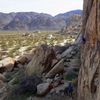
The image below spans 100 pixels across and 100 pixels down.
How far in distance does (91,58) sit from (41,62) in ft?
25.0

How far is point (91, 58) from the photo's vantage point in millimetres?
10352

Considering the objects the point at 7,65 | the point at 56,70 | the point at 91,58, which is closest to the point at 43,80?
the point at 56,70

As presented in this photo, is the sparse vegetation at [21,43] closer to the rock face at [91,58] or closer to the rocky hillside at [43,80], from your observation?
the rocky hillside at [43,80]

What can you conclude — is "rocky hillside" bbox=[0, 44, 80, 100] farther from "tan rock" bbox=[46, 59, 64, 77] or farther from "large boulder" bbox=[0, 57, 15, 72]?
"large boulder" bbox=[0, 57, 15, 72]

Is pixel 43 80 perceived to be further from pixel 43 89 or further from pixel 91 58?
pixel 91 58

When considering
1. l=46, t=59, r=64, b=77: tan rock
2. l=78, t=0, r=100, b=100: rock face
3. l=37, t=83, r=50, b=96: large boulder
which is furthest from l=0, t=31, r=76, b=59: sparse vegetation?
l=78, t=0, r=100, b=100: rock face

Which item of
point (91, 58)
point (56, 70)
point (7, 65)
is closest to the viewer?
point (91, 58)

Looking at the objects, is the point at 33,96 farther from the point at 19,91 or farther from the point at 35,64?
the point at 35,64

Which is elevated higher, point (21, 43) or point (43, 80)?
point (43, 80)

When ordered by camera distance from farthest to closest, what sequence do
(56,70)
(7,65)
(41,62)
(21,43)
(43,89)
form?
(21,43)
(7,65)
(41,62)
(56,70)
(43,89)

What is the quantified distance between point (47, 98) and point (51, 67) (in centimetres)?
445

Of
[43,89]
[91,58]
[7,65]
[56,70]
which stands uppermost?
[91,58]

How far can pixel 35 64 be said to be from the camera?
58.5 feet

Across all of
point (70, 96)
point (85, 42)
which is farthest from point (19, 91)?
point (85, 42)
